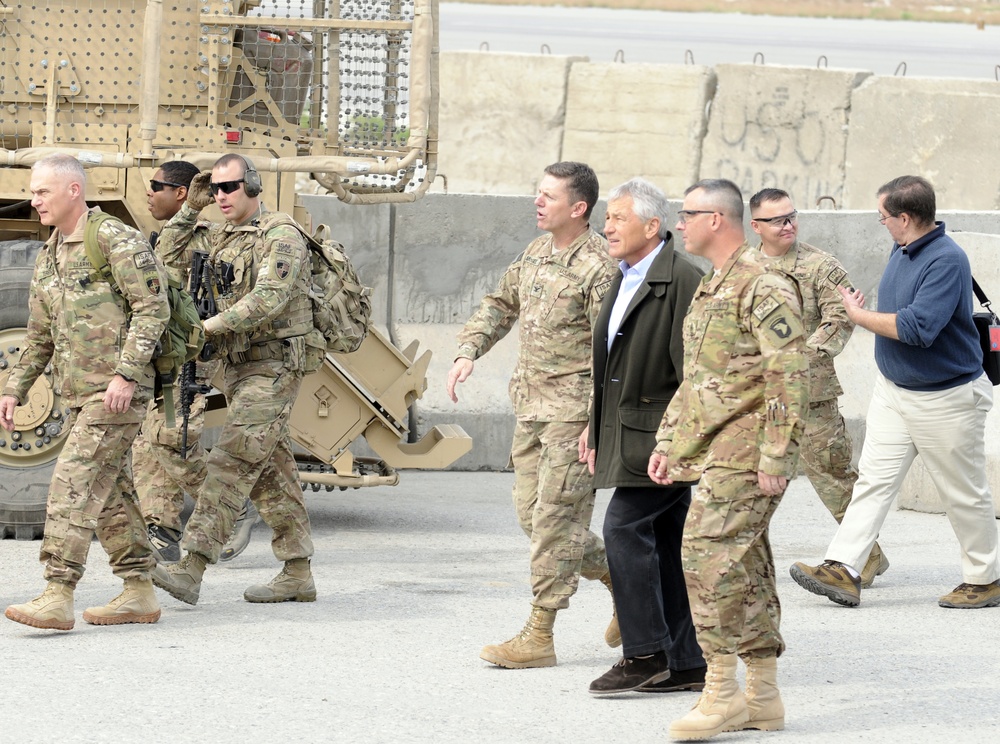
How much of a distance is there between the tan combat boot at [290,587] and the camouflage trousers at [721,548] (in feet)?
8.12

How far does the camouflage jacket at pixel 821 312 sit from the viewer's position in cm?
801

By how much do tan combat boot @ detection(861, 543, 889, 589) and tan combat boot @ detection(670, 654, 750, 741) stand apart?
105 inches

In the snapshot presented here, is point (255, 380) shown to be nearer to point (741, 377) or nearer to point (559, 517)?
point (559, 517)

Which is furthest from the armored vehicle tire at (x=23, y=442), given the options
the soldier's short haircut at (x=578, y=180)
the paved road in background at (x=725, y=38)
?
the paved road in background at (x=725, y=38)

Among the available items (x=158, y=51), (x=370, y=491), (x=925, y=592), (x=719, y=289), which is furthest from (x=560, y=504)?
(x=370, y=491)

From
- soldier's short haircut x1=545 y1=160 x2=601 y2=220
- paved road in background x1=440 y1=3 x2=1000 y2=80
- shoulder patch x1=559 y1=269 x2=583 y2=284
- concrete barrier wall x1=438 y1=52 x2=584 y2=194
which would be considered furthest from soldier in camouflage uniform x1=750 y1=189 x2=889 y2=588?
paved road in background x1=440 y1=3 x2=1000 y2=80

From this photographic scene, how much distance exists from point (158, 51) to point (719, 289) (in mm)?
4007

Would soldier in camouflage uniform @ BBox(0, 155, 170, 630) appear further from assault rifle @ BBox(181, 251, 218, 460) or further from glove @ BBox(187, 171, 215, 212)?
glove @ BBox(187, 171, 215, 212)

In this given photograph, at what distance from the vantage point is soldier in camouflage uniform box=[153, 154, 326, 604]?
736 centimetres

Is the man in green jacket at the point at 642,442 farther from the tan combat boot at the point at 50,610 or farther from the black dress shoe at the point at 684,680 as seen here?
the tan combat boot at the point at 50,610

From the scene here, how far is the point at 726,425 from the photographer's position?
18.3ft

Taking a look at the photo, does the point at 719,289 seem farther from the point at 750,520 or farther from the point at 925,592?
the point at 925,592

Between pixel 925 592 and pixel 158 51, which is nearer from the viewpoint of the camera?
pixel 925 592

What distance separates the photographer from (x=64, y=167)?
271 inches
